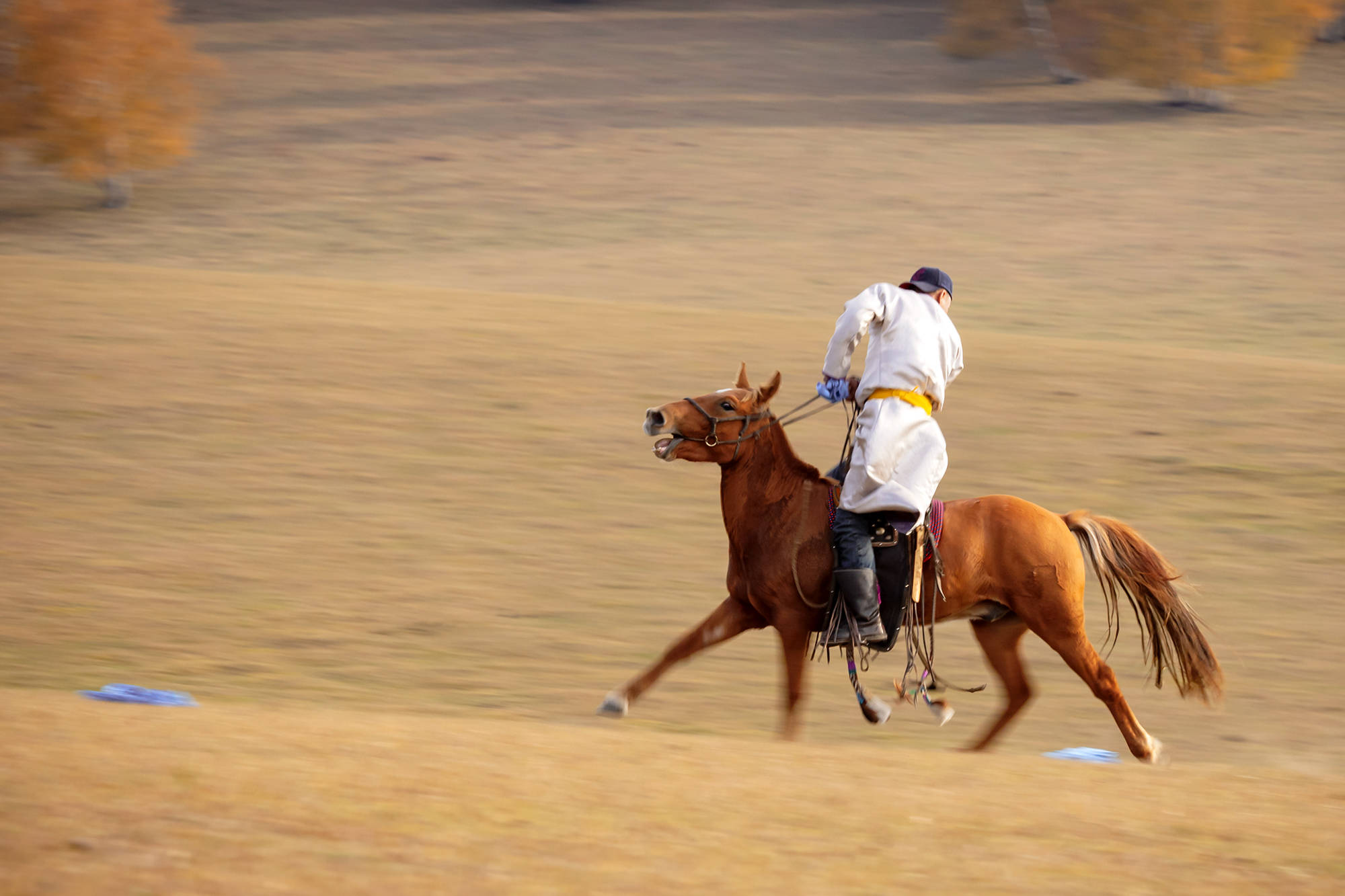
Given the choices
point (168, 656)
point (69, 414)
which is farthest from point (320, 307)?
point (168, 656)

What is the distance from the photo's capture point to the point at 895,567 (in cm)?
626

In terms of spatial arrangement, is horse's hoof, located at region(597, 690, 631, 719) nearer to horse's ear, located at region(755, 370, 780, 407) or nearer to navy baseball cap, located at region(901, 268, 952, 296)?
horse's ear, located at region(755, 370, 780, 407)

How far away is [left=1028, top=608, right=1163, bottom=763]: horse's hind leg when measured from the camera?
627 cm

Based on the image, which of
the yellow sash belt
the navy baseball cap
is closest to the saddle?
the yellow sash belt

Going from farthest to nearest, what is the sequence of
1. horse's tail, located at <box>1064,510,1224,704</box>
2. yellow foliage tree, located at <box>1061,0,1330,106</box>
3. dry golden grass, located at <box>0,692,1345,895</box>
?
yellow foliage tree, located at <box>1061,0,1330,106</box>, horse's tail, located at <box>1064,510,1224,704</box>, dry golden grass, located at <box>0,692,1345,895</box>

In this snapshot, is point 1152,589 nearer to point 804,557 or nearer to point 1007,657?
point 1007,657

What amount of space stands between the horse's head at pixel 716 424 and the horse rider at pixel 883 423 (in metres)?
0.36

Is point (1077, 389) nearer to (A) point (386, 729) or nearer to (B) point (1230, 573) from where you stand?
(B) point (1230, 573)

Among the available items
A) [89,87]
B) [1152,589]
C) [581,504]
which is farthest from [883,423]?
[89,87]

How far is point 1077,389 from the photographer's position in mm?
14070

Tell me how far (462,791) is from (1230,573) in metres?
7.31

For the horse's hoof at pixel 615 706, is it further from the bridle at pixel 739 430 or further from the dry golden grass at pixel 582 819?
the bridle at pixel 739 430

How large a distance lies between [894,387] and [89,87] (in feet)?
86.9

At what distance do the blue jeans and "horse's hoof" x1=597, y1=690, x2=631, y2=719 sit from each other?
1.18 m
